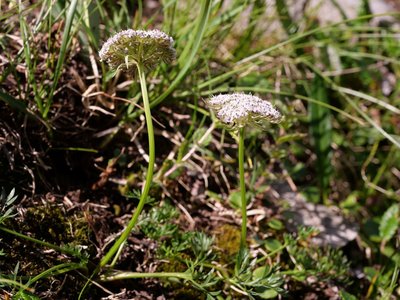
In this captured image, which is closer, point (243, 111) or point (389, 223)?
point (243, 111)

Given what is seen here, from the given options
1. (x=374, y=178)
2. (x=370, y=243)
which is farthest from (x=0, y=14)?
(x=374, y=178)

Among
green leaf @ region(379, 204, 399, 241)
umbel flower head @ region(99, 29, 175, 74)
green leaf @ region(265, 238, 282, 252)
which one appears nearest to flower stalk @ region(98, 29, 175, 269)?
umbel flower head @ region(99, 29, 175, 74)

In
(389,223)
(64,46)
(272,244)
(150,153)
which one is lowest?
(389,223)

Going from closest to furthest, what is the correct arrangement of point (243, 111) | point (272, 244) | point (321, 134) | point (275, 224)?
point (243, 111)
point (272, 244)
point (275, 224)
point (321, 134)

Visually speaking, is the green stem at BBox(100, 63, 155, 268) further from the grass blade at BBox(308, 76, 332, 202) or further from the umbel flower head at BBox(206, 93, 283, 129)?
Answer: the grass blade at BBox(308, 76, 332, 202)

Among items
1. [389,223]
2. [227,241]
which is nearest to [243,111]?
[227,241]

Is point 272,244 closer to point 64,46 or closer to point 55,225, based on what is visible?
point 55,225
